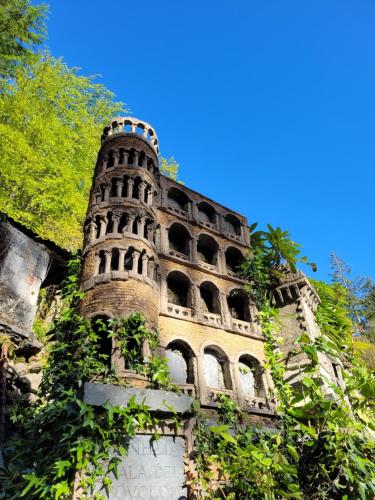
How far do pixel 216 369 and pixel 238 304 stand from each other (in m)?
4.26

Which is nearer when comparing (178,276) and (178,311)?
(178,311)

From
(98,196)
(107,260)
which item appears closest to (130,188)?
(98,196)

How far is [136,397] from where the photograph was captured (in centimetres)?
824

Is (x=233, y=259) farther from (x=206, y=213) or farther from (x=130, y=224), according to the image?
(x=130, y=224)

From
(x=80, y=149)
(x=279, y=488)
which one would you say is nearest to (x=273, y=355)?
(x=279, y=488)

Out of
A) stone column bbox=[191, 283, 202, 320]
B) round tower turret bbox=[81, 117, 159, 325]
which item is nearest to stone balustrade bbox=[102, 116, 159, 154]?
round tower turret bbox=[81, 117, 159, 325]

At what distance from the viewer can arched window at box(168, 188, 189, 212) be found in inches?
787

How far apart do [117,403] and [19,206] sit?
12080mm

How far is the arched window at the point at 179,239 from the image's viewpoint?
18.6 meters

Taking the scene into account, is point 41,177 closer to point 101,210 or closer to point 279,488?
point 101,210

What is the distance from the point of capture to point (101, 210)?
15789mm

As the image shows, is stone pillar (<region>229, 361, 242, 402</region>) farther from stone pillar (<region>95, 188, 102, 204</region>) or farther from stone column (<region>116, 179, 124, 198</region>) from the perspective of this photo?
stone pillar (<region>95, 188, 102, 204</region>)

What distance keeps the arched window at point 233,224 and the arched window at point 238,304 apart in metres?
4.19

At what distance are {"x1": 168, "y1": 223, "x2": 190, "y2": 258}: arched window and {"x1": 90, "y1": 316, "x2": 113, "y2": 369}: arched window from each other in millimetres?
6202
